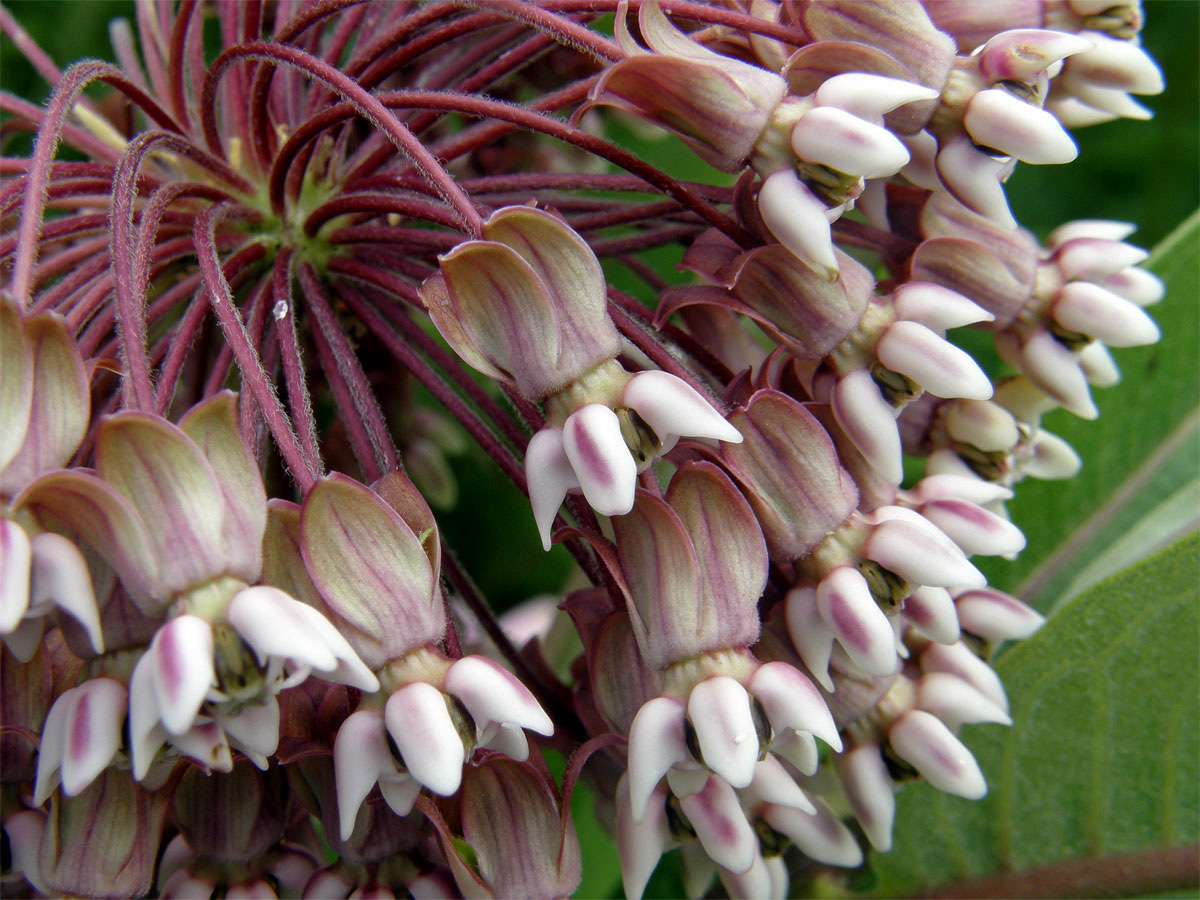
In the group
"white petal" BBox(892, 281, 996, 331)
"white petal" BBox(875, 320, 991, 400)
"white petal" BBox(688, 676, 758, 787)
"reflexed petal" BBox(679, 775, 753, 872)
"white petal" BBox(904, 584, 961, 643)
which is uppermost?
"white petal" BBox(892, 281, 996, 331)

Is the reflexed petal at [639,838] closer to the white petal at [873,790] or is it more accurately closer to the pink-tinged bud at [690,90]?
the white petal at [873,790]

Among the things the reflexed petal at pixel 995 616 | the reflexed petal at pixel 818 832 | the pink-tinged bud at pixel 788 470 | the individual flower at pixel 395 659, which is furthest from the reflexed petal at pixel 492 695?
the reflexed petal at pixel 995 616

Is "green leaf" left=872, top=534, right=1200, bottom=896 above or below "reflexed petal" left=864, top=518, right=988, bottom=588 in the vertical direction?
below

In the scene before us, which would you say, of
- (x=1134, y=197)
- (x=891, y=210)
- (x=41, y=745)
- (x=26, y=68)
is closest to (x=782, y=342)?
(x=891, y=210)

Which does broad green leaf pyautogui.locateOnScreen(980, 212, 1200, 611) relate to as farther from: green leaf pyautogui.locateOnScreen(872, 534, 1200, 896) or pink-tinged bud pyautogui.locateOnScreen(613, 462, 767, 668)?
pink-tinged bud pyautogui.locateOnScreen(613, 462, 767, 668)

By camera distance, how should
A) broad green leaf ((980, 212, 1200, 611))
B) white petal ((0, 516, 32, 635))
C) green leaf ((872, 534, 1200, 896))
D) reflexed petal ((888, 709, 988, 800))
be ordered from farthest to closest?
1. broad green leaf ((980, 212, 1200, 611))
2. green leaf ((872, 534, 1200, 896))
3. reflexed petal ((888, 709, 988, 800))
4. white petal ((0, 516, 32, 635))

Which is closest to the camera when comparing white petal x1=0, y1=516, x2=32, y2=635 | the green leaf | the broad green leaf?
white petal x1=0, y1=516, x2=32, y2=635

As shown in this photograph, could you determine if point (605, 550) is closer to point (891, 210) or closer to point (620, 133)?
point (891, 210)

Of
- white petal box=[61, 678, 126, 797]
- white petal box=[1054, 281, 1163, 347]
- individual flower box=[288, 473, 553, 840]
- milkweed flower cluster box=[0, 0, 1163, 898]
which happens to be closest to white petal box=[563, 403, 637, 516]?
milkweed flower cluster box=[0, 0, 1163, 898]
